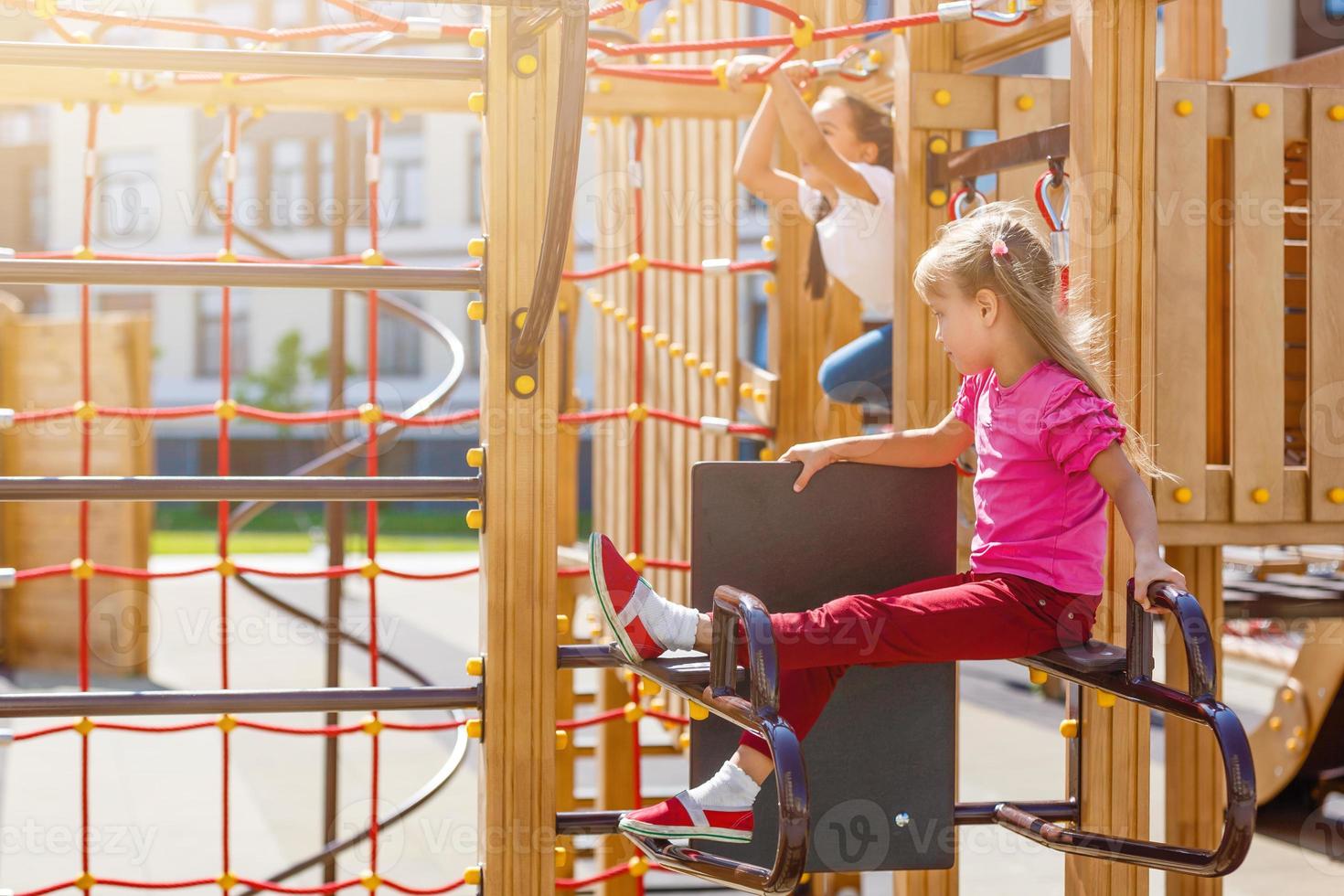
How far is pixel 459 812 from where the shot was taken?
502cm

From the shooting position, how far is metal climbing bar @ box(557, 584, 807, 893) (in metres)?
1.43

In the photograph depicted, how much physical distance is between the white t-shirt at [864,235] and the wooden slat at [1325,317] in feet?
2.67

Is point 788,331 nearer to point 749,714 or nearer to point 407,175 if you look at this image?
point 749,714

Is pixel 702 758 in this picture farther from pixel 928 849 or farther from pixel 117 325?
pixel 117 325

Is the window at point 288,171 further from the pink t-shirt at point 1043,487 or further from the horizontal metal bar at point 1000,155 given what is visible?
the pink t-shirt at point 1043,487

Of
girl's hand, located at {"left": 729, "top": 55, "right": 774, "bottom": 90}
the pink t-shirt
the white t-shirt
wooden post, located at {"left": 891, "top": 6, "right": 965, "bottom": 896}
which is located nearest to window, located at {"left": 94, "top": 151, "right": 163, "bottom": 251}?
the white t-shirt

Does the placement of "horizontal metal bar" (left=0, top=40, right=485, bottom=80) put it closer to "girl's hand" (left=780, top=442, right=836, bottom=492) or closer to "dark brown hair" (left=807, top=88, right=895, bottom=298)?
"girl's hand" (left=780, top=442, right=836, bottom=492)

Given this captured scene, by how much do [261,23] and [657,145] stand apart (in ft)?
4.48

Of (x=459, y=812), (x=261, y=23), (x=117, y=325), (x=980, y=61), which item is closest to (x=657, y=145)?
(x=261, y=23)

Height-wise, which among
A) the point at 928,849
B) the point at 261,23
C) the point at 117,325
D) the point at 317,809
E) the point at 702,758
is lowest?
the point at 317,809

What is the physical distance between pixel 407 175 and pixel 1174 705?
936 inches

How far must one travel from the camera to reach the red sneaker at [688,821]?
67.7 inches

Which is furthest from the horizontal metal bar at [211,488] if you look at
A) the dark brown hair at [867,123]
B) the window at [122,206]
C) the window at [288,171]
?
the window at [288,171]

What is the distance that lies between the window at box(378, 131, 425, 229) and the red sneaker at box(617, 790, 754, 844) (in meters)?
23.1
